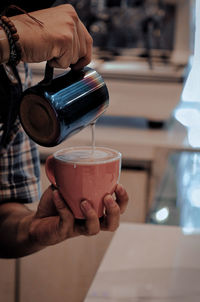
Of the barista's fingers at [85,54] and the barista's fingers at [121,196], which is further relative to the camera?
the barista's fingers at [121,196]

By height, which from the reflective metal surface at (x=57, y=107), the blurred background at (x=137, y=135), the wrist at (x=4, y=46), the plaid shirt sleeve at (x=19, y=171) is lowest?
the blurred background at (x=137, y=135)

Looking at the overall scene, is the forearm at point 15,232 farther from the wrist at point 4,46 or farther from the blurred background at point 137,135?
the wrist at point 4,46

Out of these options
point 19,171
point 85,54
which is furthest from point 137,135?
point 85,54

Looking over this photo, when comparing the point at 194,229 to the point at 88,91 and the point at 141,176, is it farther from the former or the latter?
the point at 141,176

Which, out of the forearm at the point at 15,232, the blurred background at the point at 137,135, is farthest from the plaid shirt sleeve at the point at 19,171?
the blurred background at the point at 137,135

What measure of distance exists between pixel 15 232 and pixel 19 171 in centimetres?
14

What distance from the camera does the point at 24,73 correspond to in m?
1.05

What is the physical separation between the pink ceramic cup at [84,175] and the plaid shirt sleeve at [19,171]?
1.18 ft

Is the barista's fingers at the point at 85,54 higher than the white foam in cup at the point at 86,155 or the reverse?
higher

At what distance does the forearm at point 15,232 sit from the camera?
0.97 meters

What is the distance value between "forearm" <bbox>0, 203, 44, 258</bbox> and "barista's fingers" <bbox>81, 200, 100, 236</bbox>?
27cm

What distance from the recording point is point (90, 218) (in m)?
0.69

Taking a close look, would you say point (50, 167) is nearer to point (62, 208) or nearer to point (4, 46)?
point (62, 208)

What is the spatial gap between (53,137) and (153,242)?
0.46 m
